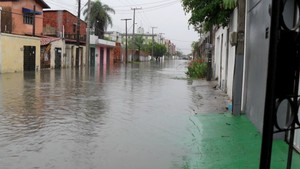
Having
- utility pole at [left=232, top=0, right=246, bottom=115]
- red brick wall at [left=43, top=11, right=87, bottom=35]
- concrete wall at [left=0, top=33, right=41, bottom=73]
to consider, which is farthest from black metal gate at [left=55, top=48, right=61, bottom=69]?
utility pole at [left=232, top=0, right=246, bottom=115]

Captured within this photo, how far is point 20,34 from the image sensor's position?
34594mm

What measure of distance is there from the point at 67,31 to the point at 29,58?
52.7 ft

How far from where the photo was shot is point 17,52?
102 ft

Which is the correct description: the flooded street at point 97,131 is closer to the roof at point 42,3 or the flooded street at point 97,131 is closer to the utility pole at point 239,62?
the utility pole at point 239,62

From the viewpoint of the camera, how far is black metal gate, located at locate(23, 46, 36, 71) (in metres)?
32.8

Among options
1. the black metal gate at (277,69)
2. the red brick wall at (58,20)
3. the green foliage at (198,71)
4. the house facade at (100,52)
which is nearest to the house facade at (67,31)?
the red brick wall at (58,20)

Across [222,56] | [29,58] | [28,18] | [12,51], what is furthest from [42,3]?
[222,56]

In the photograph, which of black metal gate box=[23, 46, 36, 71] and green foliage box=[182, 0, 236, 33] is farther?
black metal gate box=[23, 46, 36, 71]

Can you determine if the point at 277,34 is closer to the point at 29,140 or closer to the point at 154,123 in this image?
the point at 29,140

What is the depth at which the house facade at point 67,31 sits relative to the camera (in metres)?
44.8

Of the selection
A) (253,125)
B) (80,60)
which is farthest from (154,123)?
(80,60)

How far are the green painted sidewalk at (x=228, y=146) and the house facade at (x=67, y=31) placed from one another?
123 feet

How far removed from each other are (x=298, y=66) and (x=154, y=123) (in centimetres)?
622

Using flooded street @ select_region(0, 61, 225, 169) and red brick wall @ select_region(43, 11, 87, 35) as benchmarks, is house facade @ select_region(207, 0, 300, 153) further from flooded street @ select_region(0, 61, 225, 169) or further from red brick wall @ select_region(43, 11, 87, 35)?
red brick wall @ select_region(43, 11, 87, 35)
